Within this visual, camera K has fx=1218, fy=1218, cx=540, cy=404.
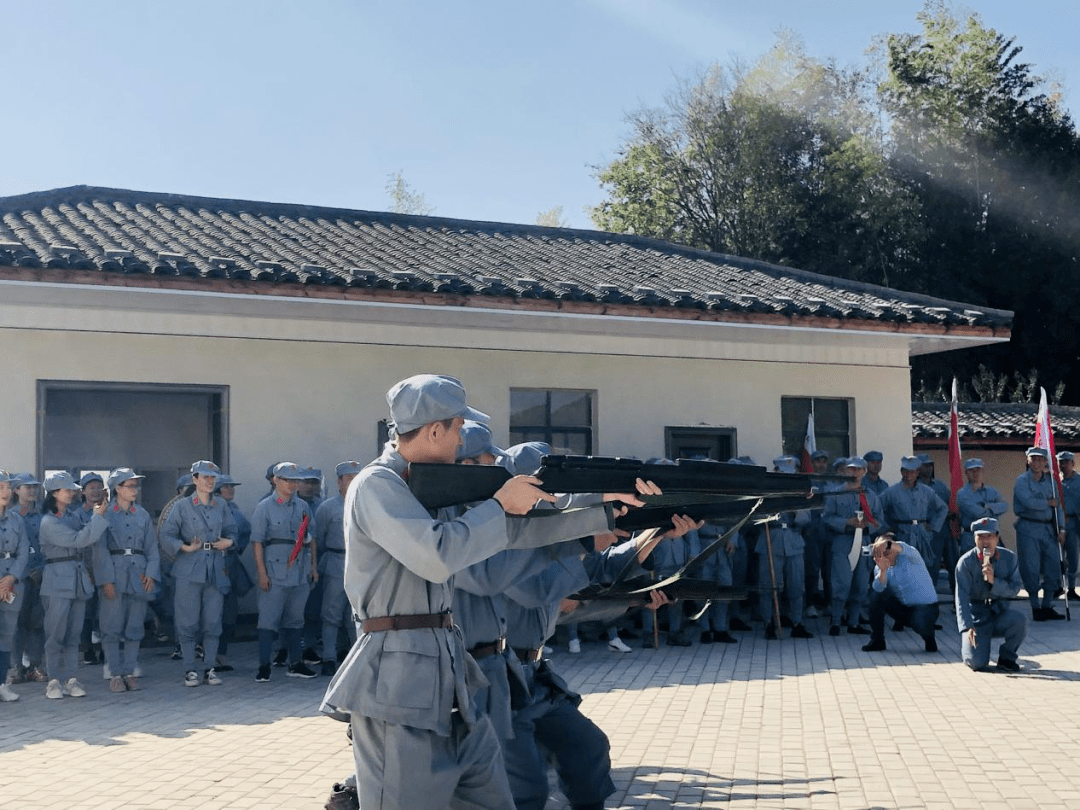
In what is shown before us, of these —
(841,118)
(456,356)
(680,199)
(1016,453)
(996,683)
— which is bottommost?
(996,683)

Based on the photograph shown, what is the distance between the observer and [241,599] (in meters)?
13.3

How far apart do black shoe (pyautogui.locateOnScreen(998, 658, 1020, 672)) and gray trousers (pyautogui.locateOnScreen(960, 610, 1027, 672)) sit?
0.7 inches

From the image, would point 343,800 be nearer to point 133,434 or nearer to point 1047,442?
point 133,434

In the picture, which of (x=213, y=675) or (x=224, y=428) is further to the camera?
(x=224, y=428)

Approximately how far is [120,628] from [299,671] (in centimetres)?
166

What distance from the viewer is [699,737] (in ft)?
27.2

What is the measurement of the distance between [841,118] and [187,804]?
36173 mm

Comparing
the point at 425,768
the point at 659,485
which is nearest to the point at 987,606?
the point at 659,485

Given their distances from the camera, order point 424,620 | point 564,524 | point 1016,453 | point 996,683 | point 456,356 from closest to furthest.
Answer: point 424,620 < point 564,524 < point 996,683 < point 456,356 < point 1016,453

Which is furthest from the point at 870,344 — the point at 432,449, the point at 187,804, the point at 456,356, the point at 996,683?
the point at 432,449

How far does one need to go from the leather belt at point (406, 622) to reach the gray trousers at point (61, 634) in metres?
7.31

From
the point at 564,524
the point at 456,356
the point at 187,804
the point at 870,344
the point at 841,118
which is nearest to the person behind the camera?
the point at 564,524

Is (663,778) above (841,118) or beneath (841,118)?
beneath

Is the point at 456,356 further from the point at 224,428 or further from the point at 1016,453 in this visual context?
the point at 1016,453
